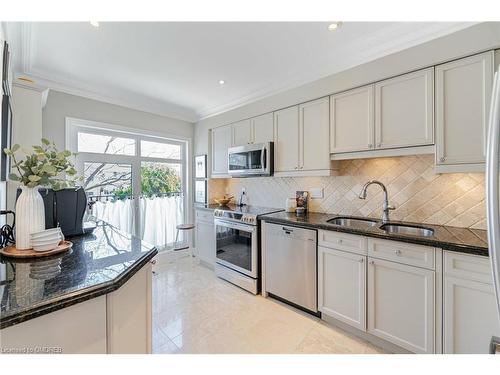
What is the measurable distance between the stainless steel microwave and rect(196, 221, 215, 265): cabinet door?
939mm

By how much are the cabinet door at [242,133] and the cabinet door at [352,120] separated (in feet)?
3.94

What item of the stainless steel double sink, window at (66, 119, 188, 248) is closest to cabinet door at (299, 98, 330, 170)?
the stainless steel double sink

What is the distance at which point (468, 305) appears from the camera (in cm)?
144

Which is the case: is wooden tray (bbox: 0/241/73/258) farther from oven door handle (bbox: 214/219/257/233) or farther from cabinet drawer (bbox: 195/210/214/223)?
cabinet drawer (bbox: 195/210/214/223)

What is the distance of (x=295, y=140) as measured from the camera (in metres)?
2.69

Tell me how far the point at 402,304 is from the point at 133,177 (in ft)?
11.7

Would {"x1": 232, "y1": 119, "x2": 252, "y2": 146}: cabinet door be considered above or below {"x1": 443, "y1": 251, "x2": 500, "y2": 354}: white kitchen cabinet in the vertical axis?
above

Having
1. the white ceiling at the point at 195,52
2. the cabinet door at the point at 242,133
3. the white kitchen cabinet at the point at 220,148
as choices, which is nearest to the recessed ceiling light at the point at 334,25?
the white ceiling at the point at 195,52

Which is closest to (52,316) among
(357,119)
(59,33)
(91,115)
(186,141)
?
(59,33)

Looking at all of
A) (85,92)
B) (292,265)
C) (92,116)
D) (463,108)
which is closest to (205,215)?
(292,265)

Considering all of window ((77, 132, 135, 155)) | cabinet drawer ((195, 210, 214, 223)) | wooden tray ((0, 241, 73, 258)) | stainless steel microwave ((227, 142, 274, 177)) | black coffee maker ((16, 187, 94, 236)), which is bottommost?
cabinet drawer ((195, 210, 214, 223))

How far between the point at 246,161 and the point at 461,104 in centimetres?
218

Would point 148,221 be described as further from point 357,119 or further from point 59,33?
point 357,119

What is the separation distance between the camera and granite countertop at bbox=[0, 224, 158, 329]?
0.72 m
